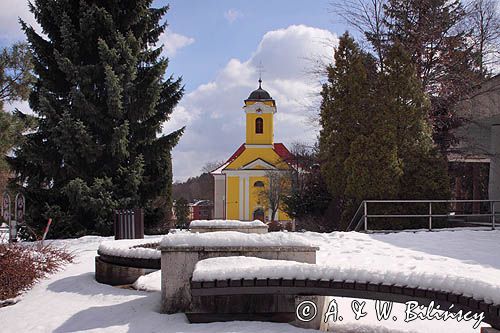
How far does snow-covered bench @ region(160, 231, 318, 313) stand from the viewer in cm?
602

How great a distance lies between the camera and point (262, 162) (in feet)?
184

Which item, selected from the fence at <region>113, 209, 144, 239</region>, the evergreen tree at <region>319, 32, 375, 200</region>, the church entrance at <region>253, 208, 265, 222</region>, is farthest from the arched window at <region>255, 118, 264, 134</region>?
the fence at <region>113, 209, 144, 239</region>

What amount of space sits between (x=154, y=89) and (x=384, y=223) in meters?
9.02

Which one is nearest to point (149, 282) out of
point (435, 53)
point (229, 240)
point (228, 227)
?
point (228, 227)

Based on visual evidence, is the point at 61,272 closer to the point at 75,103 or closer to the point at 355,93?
the point at 75,103

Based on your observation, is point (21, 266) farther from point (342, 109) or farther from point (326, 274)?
point (342, 109)

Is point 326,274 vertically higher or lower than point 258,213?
higher

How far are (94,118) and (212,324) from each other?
13.4m

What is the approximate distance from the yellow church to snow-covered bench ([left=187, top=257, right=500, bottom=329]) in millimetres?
48488

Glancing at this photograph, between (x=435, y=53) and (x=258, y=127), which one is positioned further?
(x=258, y=127)

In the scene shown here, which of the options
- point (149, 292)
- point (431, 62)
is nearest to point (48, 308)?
point (149, 292)

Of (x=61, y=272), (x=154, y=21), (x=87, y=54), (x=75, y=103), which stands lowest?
(x=61, y=272)

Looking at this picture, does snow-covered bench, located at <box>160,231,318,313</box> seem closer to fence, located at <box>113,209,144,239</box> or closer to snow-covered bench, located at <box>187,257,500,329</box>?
snow-covered bench, located at <box>187,257,500,329</box>

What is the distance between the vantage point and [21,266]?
8.00m
